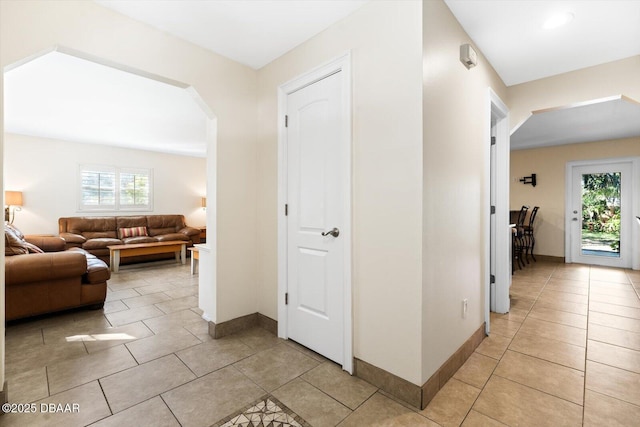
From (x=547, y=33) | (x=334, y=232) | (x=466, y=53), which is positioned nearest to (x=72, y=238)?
(x=334, y=232)

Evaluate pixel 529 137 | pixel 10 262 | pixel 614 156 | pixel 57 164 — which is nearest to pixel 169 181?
pixel 57 164

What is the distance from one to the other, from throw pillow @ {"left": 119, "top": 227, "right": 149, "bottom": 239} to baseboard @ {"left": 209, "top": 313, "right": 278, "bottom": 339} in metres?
4.94

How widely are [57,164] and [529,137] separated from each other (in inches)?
360

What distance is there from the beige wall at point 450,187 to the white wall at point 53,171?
7.11m

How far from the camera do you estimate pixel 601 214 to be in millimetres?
5691

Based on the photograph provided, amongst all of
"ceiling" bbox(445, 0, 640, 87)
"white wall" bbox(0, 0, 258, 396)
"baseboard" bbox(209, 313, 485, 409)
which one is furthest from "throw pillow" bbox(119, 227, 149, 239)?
"ceiling" bbox(445, 0, 640, 87)

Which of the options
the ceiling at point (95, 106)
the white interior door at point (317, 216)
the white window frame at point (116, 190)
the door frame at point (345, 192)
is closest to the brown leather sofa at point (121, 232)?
the white window frame at point (116, 190)

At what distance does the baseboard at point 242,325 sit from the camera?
255 centimetres

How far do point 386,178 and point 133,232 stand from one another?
21.2 feet

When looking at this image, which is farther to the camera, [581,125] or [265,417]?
[581,125]

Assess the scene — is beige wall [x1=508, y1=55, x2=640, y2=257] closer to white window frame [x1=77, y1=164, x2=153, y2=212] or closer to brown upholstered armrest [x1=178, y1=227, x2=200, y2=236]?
brown upholstered armrest [x1=178, y1=227, x2=200, y2=236]

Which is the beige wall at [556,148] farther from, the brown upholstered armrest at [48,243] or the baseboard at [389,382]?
the brown upholstered armrest at [48,243]

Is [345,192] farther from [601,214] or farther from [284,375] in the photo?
[601,214]

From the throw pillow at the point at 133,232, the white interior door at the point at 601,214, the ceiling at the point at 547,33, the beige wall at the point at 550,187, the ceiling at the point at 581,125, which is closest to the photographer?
the ceiling at the point at 547,33
